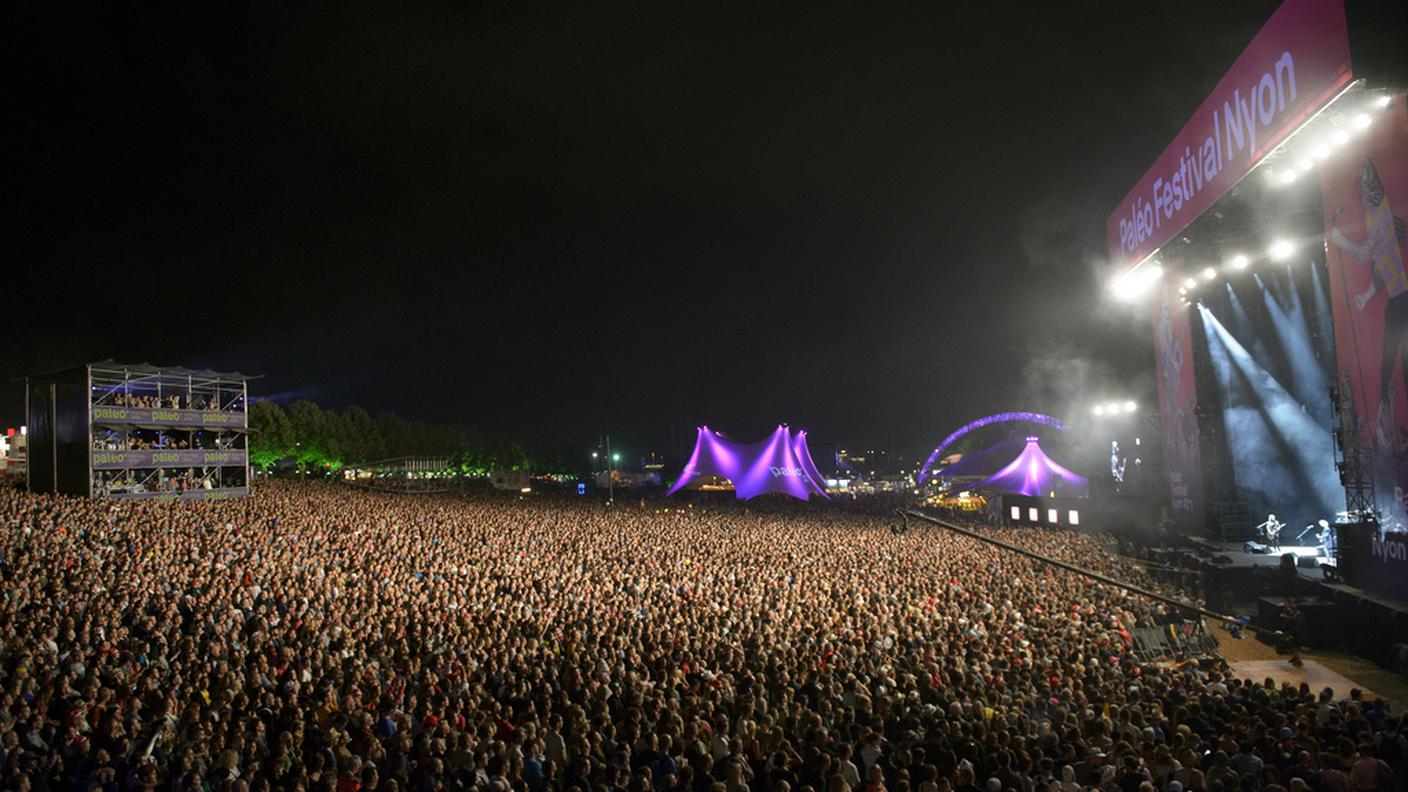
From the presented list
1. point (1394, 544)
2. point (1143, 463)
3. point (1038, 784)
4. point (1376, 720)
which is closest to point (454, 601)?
point (1038, 784)

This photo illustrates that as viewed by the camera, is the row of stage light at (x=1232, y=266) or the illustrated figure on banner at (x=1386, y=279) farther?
the row of stage light at (x=1232, y=266)

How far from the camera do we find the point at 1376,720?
7.73 m

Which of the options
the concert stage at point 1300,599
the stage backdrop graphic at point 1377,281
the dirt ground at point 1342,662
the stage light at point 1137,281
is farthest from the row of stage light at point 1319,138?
the dirt ground at point 1342,662

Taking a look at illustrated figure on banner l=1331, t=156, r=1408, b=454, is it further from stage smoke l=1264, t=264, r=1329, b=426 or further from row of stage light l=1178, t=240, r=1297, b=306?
stage smoke l=1264, t=264, r=1329, b=426

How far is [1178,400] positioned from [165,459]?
1321 inches

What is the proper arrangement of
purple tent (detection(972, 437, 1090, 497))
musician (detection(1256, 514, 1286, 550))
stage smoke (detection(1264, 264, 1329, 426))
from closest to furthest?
musician (detection(1256, 514, 1286, 550)), stage smoke (detection(1264, 264, 1329, 426)), purple tent (detection(972, 437, 1090, 497))

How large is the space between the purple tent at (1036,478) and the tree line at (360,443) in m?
43.2

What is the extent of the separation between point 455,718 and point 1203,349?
23.3 m

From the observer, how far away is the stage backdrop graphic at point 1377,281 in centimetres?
1339

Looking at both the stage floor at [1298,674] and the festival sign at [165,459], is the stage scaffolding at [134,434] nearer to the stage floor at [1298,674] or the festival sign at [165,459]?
the festival sign at [165,459]

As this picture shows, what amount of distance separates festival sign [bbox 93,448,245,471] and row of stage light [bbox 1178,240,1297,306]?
3312cm

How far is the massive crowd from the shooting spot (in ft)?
21.3

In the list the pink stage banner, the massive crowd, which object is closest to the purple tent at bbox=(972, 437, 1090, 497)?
the pink stage banner

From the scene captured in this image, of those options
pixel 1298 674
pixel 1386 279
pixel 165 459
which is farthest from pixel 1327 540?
pixel 165 459
